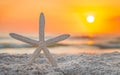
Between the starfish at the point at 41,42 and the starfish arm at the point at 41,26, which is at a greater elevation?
the starfish arm at the point at 41,26

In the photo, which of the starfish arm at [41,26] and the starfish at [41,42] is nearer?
the starfish at [41,42]

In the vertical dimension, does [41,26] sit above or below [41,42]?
above

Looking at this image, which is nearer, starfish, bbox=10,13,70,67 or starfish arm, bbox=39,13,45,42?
starfish, bbox=10,13,70,67

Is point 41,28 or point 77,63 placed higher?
point 41,28

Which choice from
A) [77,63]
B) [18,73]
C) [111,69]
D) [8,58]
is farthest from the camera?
[8,58]

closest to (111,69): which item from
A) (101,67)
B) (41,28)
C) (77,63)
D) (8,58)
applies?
(101,67)

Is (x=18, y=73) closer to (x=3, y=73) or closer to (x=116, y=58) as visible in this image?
(x=3, y=73)

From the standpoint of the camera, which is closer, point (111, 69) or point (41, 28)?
point (111, 69)

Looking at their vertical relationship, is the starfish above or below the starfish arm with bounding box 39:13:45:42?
below

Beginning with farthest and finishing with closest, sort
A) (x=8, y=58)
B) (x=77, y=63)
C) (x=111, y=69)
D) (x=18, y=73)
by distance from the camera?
(x=8, y=58) < (x=77, y=63) < (x=111, y=69) < (x=18, y=73)
